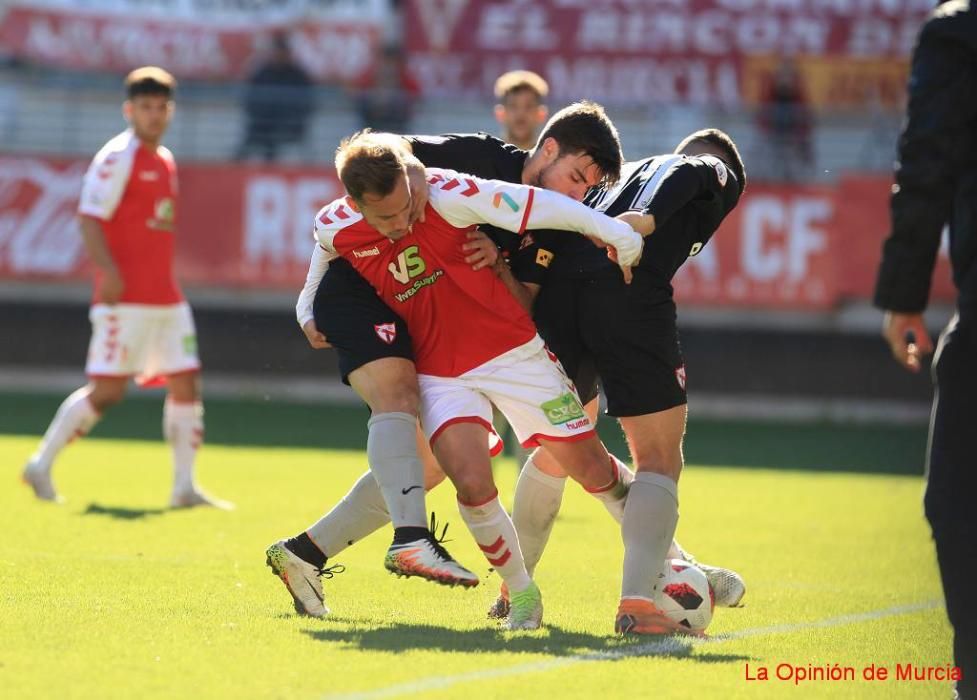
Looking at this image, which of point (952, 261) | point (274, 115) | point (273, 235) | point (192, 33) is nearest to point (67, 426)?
point (952, 261)

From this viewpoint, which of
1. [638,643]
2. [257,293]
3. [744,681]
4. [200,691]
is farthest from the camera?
[257,293]

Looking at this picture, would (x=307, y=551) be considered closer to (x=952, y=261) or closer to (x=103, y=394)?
(x=952, y=261)

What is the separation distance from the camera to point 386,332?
5531 millimetres

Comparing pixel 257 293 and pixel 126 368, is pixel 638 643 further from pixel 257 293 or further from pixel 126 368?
pixel 257 293

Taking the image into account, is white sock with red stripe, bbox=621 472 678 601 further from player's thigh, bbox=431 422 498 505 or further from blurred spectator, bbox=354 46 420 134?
blurred spectator, bbox=354 46 420 134

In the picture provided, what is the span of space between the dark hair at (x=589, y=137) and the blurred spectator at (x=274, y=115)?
12439 mm

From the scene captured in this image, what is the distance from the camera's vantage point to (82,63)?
20.3 meters

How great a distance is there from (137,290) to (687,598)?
A: 504 cm

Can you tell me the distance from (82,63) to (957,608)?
58.3ft

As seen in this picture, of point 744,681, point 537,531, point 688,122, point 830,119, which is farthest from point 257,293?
point 744,681

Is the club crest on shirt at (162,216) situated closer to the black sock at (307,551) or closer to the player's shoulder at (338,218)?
the player's shoulder at (338,218)

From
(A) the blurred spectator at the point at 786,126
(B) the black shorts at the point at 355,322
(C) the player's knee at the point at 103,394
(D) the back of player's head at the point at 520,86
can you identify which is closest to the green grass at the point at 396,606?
(C) the player's knee at the point at 103,394

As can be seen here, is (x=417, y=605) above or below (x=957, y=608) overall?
below

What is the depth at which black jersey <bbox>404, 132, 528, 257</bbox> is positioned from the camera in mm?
5793
